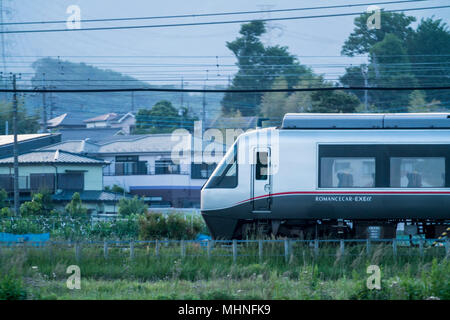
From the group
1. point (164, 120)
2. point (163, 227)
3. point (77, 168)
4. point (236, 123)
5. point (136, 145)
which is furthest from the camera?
point (164, 120)

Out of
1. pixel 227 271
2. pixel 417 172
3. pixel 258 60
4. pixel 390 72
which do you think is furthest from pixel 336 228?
pixel 258 60

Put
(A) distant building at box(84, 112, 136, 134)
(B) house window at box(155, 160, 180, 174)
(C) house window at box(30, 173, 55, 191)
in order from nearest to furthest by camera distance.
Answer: (C) house window at box(30, 173, 55, 191)
(B) house window at box(155, 160, 180, 174)
(A) distant building at box(84, 112, 136, 134)

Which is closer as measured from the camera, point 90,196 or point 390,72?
point 90,196

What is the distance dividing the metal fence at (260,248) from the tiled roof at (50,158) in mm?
23423

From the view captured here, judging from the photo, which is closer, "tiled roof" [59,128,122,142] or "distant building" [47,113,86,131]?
"tiled roof" [59,128,122,142]

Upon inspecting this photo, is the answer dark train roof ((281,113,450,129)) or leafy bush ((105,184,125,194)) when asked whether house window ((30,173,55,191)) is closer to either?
leafy bush ((105,184,125,194))

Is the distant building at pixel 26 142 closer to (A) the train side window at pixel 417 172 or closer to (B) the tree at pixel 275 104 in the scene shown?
(B) the tree at pixel 275 104

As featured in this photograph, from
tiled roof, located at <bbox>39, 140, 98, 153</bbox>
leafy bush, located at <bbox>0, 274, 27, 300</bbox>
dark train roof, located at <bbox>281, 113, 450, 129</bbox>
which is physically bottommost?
leafy bush, located at <bbox>0, 274, 27, 300</bbox>

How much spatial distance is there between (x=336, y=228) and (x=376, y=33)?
55.9m

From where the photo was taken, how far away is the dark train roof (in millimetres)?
17344

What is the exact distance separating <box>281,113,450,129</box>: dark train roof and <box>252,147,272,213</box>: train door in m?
1.11

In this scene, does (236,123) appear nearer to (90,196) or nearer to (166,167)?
(166,167)

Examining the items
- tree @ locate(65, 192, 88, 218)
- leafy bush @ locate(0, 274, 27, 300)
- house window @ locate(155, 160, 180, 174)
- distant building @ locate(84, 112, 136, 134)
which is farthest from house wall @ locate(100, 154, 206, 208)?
distant building @ locate(84, 112, 136, 134)

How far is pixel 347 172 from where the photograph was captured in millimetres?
17062
